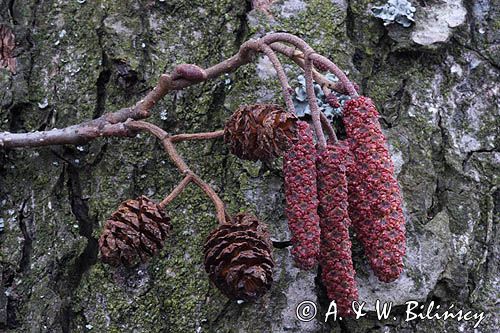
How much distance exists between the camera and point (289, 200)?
149 cm

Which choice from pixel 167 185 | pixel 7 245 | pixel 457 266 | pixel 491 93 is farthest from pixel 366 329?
pixel 7 245

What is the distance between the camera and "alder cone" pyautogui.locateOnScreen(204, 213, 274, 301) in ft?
4.80

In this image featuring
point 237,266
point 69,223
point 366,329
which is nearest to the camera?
point 237,266

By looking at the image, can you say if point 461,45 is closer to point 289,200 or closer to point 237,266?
point 289,200

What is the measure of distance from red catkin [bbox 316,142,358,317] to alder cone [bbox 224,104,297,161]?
0.34 ft

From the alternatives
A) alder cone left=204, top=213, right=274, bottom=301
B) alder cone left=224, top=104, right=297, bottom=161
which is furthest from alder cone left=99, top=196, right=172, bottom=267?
alder cone left=224, top=104, right=297, bottom=161

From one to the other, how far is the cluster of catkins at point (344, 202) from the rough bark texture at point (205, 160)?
0.62 ft

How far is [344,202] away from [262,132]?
230 mm

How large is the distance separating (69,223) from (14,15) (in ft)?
2.20

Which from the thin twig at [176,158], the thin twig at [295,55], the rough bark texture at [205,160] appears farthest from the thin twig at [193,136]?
the thin twig at [295,55]

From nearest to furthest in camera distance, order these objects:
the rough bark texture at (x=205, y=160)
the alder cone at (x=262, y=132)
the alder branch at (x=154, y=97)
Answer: the alder cone at (x=262, y=132) → the alder branch at (x=154, y=97) → the rough bark texture at (x=205, y=160)

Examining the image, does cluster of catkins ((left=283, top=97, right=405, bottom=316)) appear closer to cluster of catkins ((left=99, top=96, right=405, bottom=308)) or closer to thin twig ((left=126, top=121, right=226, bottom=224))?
cluster of catkins ((left=99, top=96, right=405, bottom=308))

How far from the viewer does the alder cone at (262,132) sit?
146cm

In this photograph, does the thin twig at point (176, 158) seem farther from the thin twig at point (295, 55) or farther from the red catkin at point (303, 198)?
the thin twig at point (295, 55)
